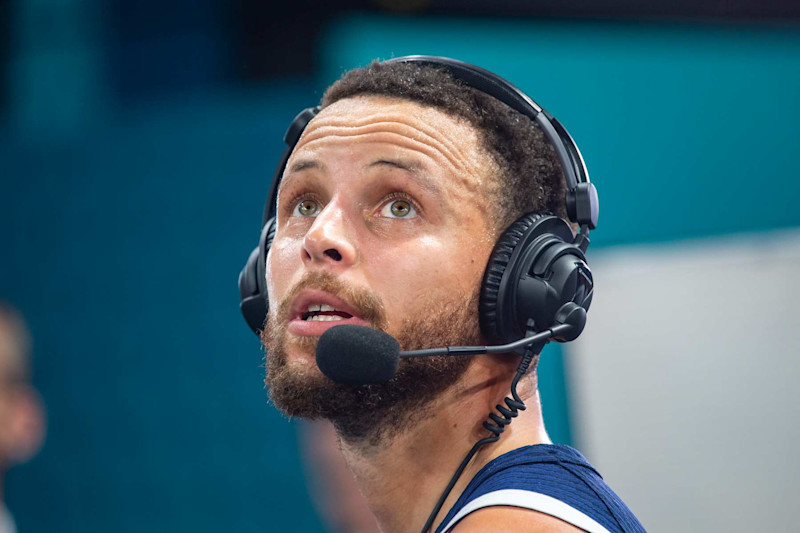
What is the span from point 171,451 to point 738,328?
2.70 meters

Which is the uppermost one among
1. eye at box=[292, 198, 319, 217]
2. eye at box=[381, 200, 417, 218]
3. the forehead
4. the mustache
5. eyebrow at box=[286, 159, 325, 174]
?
the forehead

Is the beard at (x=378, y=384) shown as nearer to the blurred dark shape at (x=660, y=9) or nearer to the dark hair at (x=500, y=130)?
the dark hair at (x=500, y=130)

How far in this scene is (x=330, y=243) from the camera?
1.41 m

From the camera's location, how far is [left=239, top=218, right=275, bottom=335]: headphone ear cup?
166 cm

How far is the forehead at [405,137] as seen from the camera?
4.91ft

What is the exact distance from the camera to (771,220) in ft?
13.6

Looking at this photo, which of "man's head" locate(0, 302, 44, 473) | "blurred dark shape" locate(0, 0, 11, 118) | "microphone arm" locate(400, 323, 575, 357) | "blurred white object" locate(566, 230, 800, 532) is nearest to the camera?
"microphone arm" locate(400, 323, 575, 357)

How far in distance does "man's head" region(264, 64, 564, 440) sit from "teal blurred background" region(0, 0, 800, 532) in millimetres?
2384

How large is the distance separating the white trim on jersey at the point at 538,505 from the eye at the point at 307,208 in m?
0.61

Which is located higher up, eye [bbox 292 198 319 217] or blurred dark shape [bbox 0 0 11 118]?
eye [bbox 292 198 319 217]

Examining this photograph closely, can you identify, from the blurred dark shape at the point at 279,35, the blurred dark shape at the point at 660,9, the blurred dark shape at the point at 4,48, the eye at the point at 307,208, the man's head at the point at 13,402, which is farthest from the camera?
the blurred dark shape at the point at 4,48

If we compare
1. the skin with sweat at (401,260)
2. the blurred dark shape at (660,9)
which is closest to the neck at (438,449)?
the skin with sweat at (401,260)

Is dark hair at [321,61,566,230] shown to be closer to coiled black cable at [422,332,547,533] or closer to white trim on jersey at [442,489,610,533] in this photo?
coiled black cable at [422,332,547,533]

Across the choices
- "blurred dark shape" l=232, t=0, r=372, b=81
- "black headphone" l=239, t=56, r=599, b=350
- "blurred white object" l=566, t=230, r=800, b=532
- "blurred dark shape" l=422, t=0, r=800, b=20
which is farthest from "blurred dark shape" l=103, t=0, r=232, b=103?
"black headphone" l=239, t=56, r=599, b=350
